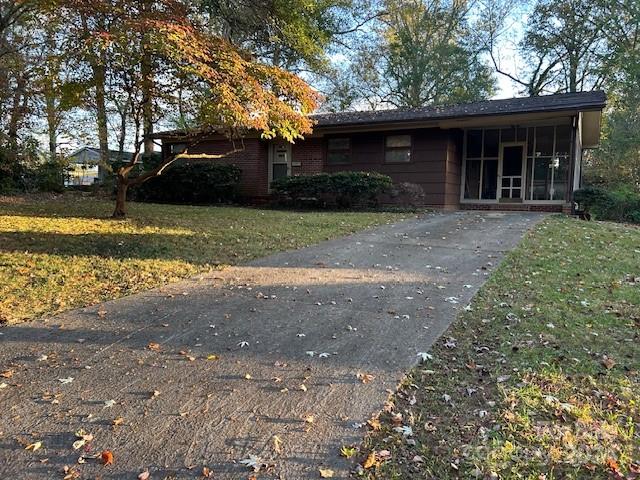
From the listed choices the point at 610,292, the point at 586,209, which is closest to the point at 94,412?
the point at 610,292

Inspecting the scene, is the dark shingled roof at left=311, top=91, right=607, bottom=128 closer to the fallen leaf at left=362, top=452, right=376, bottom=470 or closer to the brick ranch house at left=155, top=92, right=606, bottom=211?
the brick ranch house at left=155, top=92, right=606, bottom=211

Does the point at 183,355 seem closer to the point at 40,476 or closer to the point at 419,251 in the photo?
the point at 40,476

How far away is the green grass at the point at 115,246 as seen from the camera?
17.8ft

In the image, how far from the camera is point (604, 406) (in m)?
3.01

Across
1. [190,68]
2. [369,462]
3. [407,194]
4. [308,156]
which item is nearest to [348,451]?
[369,462]

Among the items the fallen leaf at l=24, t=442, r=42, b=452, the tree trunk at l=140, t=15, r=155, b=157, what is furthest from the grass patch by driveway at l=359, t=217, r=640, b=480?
the tree trunk at l=140, t=15, r=155, b=157

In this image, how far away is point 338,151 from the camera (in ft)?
57.9

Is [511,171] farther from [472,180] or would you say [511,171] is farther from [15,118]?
[15,118]

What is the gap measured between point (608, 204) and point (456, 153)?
4.96m

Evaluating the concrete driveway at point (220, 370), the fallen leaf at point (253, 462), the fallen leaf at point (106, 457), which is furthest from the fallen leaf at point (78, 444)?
the fallen leaf at point (253, 462)

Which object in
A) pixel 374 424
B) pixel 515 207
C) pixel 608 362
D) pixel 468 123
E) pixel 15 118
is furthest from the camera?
pixel 515 207

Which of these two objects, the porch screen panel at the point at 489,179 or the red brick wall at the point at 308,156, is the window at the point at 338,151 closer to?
the red brick wall at the point at 308,156

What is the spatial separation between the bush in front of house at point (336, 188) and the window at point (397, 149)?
6.98 ft

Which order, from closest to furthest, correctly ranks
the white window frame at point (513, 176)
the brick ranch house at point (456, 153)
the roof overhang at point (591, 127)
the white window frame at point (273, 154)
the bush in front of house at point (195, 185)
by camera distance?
1. the roof overhang at point (591, 127)
2. the brick ranch house at point (456, 153)
3. the white window frame at point (513, 176)
4. the bush in front of house at point (195, 185)
5. the white window frame at point (273, 154)
